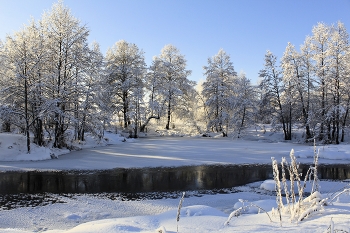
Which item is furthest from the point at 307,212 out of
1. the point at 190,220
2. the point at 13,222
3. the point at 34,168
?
the point at 34,168

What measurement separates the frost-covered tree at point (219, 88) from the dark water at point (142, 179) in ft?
69.8

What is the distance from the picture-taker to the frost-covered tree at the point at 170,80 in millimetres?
34656

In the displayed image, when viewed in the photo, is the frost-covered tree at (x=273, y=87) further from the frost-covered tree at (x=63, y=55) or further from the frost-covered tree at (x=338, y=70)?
the frost-covered tree at (x=63, y=55)

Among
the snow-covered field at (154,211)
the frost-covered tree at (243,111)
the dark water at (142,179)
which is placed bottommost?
the dark water at (142,179)

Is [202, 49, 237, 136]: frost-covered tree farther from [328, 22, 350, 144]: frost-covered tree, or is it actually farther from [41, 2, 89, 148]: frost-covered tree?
[41, 2, 89, 148]: frost-covered tree

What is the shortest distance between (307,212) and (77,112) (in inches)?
719

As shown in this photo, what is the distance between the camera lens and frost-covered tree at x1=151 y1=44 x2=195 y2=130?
114 feet

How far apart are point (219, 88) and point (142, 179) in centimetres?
2624

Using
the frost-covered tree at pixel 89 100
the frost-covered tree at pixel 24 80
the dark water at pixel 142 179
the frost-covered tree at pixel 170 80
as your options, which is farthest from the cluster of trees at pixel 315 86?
the frost-covered tree at pixel 24 80

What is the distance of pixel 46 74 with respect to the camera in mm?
17109

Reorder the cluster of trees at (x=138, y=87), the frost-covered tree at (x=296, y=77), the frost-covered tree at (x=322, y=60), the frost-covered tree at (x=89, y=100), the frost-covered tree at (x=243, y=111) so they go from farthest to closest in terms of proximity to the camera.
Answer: the frost-covered tree at (x=243, y=111) → the frost-covered tree at (x=296, y=77) → the frost-covered tree at (x=322, y=60) → the frost-covered tree at (x=89, y=100) → the cluster of trees at (x=138, y=87)

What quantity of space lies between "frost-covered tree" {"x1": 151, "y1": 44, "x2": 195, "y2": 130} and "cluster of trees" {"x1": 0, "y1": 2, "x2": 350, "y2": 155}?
5.2 inches

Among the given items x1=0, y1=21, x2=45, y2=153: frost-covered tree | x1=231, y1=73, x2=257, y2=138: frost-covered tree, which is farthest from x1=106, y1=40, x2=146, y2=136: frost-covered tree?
x1=0, y1=21, x2=45, y2=153: frost-covered tree

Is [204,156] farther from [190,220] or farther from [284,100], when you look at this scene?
[284,100]
